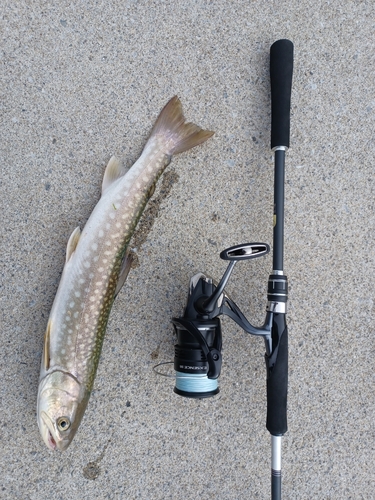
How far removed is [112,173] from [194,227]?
46cm

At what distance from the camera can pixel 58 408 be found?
1.76 metres

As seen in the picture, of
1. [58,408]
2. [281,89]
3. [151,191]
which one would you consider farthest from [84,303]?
[281,89]

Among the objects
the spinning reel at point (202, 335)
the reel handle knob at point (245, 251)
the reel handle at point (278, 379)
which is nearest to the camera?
the reel handle knob at point (245, 251)

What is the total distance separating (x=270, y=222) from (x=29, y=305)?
47.6 inches

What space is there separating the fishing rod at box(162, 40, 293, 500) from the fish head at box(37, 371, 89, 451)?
436 mm

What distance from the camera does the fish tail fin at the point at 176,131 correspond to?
6.41ft

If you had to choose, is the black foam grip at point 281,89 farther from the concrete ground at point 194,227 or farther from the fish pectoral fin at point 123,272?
the fish pectoral fin at point 123,272

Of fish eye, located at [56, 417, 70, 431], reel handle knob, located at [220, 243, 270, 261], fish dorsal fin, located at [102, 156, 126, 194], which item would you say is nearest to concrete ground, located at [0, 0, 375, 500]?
fish dorsal fin, located at [102, 156, 126, 194]

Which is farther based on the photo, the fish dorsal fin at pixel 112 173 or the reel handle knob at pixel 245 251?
the fish dorsal fin at pixel 112 173

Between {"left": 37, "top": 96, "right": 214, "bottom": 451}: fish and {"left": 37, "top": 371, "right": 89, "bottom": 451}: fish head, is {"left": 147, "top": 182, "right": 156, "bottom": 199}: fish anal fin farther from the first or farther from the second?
{"left": 37, "top": 371, "right": 89, "bottom": 451}: fish head

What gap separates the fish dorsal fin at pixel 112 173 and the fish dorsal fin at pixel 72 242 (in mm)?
223

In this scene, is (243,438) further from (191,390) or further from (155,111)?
(155,111)

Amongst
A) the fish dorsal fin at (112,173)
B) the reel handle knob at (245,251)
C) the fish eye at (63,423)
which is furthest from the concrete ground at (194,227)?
the reel handle knob at (245,251)

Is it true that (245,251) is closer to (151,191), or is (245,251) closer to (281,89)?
(151,191)
